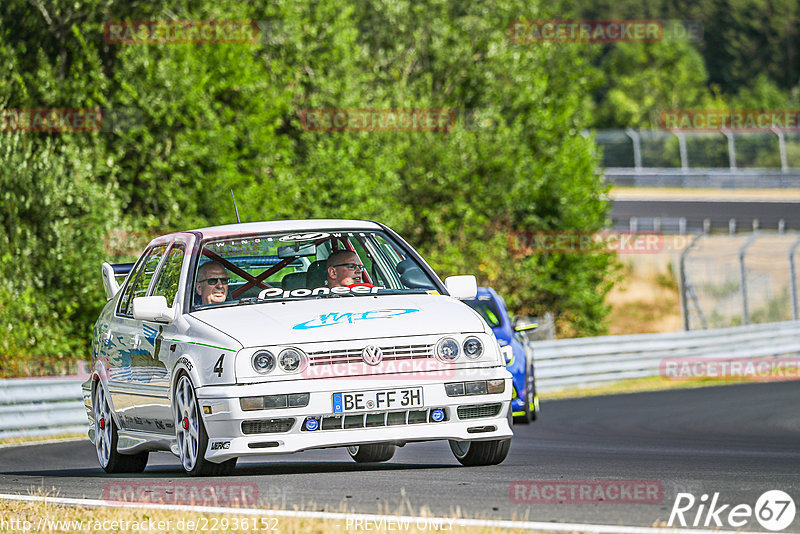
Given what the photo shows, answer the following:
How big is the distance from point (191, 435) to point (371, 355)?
1228 mm

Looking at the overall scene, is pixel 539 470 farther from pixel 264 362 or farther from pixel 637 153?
pixel 637 153

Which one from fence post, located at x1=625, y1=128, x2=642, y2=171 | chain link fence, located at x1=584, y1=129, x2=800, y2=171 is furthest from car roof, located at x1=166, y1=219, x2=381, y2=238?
fence post, located at x1=625, y1=128, x2=642, y2=171

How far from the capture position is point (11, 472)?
1109 cm

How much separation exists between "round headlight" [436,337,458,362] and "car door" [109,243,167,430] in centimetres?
206

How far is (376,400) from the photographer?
786 centimetres

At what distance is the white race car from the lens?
7.82 metres

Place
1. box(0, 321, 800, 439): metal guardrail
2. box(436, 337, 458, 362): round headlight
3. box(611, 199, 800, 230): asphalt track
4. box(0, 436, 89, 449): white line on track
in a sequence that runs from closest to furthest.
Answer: box(436, 337, 458, 362): round headlight < box(0, 436, 89, 449): white line on track < box(0, 321, 800, 439): metal guardrail < box(611, 199, 800, 230): asphalt track

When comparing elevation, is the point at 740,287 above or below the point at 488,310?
below

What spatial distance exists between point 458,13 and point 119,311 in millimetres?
33592

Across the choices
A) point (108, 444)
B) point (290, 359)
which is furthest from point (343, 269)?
point (108, 444)

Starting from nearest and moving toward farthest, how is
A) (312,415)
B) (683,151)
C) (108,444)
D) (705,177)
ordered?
(312,415) < (108,444) < (683,151) < (705,177)

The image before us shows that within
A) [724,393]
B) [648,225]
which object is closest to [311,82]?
[724,393]

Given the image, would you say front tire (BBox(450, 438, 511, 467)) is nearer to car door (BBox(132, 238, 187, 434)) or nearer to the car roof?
the car roof

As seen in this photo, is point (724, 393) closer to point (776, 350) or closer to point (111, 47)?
point (776, 350)
